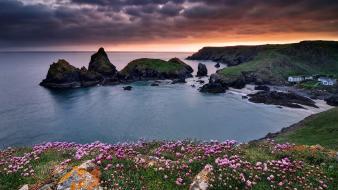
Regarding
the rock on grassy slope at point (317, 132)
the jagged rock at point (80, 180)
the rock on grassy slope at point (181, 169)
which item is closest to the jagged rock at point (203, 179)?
the rock on grassy slope at point (181, 169)

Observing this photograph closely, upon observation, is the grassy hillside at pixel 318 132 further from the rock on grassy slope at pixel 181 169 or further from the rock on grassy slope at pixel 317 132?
the rock on grassy slope at pixel 181 169

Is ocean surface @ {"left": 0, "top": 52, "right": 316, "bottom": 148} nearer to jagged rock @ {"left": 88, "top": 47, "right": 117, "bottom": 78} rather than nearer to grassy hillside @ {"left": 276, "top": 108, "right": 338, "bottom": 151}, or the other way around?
grassy hillside @ {"left": 276, "top": 108, "right": 338, "bottom": 151}

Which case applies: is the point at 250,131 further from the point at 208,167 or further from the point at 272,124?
the point at 208,167

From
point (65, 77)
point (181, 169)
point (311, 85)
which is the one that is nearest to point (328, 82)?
point (311, 85)

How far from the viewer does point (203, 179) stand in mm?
10203

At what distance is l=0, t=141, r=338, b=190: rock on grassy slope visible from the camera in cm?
1010

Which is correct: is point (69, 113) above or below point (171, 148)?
below

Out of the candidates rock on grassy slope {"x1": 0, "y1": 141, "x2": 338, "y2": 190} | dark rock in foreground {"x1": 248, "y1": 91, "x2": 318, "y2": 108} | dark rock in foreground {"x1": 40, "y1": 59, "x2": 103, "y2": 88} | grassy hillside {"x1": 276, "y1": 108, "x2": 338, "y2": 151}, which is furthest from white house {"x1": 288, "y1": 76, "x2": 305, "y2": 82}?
rock on grassy slope {"x1": 0, "y1": 141, "x2": 338, "y2": 190}

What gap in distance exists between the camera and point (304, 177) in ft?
34.4

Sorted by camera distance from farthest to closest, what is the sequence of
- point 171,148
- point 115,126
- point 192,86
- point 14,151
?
1. point 192,86
2. point 115,126
3. point 14,151
4. point 171,148

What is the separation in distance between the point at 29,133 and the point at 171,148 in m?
78.6

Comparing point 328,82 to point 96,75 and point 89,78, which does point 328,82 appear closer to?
point 96,75

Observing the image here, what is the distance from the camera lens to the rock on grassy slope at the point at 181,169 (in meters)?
10.1

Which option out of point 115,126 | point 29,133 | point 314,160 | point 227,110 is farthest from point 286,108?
point 314,160
